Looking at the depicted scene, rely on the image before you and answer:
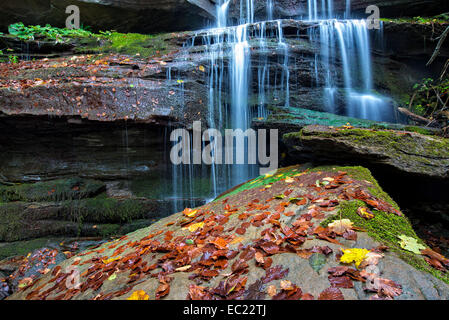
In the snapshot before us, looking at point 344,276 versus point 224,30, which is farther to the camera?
point 224,30

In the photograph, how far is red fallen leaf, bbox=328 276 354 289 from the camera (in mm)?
1454

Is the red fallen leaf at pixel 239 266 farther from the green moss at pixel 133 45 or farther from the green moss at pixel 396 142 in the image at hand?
the green moss at pixel 133 45

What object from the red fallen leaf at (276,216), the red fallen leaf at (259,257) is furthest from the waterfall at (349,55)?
the red fallen leaf at (259,257)

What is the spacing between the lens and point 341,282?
1.49 meters

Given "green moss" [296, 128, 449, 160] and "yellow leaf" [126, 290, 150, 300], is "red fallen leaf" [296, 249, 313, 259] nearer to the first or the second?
"yellow leaf" [126, 290, 150, 300]

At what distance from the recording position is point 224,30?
829 cm

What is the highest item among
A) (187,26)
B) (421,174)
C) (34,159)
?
(187,26)

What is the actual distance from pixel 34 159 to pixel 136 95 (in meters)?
3.60

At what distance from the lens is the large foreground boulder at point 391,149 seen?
11.3ft

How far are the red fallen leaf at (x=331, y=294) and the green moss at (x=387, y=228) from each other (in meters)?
0.61

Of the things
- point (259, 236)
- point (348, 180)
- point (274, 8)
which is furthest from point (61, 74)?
point (274, 8)

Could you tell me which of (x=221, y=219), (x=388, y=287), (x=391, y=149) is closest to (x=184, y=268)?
(x=221, y=219)

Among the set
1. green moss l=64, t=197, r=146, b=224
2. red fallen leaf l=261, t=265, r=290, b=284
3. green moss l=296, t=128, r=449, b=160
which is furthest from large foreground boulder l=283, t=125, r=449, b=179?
green moss l=64, t=197, r=146, b=224
